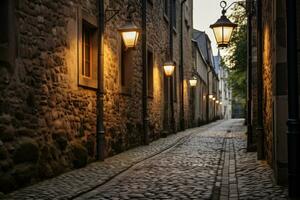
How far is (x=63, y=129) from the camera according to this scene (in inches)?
344

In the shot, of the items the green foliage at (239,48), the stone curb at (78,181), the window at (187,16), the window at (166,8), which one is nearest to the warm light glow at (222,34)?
the stone curb at (78,181)

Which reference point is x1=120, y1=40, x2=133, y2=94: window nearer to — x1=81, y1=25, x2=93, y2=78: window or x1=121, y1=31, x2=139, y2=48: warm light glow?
x1=121, y1=31, x2=139, y2=48: warm light glow

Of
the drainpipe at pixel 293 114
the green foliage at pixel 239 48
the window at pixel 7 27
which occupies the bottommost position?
the drainpipe at pixel 293 114

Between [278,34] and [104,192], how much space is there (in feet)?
11.1

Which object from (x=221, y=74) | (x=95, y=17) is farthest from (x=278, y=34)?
(x=221, y=74)

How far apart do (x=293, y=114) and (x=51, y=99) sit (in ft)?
13.7

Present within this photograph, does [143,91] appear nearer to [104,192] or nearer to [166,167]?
[166,167]

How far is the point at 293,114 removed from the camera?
228 inches

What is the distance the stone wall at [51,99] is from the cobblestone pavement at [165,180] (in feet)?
1.05

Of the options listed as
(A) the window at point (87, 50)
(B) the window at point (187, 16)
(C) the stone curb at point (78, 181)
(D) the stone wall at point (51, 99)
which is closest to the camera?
(C) the stone curb at point (78, 181)

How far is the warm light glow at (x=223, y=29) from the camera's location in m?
11.1

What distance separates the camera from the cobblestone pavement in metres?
6.57

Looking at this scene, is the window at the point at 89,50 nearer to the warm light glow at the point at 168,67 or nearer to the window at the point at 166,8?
the warm light glow at the point at 168,67

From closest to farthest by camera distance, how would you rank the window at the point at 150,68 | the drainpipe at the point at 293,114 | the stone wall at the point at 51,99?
the drainpipe at the point at 293,114, the stone wall at the point at 51,99, the window at the point at 150,68
